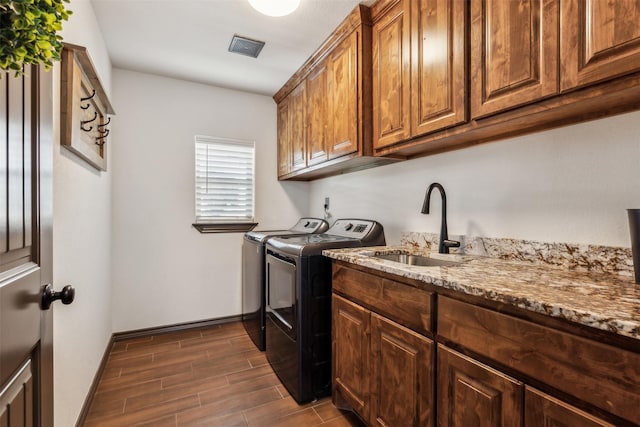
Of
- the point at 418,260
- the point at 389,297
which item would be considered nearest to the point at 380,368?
the point at 389,297

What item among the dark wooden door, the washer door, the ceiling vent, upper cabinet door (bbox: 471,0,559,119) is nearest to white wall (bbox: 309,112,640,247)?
upper cabinet door (bbox: 471,0,559,119)

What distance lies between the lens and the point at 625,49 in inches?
34.5

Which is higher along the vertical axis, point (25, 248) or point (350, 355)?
point (25, 248)

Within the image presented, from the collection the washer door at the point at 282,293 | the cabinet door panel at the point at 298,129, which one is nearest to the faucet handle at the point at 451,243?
the washer door at the point at 282,293

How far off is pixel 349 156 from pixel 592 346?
5.13 feet

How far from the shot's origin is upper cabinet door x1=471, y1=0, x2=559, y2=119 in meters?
1.04

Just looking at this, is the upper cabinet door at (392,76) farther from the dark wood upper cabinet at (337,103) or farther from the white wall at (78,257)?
the white wall at (78,257)

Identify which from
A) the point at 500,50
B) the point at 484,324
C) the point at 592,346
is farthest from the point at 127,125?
the point at 592,346

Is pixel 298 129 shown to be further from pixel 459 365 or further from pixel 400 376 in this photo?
pixel 459 365

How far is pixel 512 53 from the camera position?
114 centimetres

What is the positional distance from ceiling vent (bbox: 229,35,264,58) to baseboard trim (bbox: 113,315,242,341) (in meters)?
2.49

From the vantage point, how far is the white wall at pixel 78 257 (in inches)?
51.3

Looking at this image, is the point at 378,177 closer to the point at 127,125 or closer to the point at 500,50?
the point at 500,50

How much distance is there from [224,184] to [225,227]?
0.44 m
